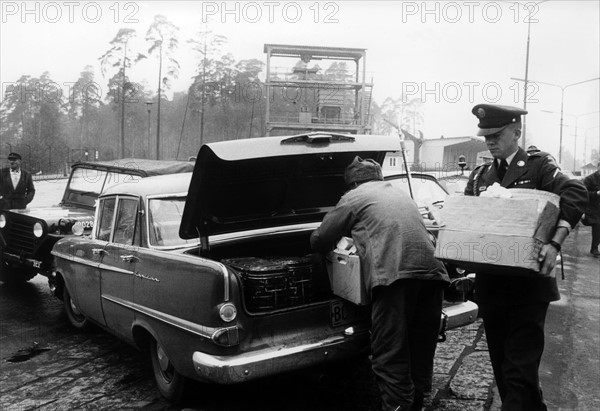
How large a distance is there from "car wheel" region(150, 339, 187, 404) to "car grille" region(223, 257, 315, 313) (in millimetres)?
789

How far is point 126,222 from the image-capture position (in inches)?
202

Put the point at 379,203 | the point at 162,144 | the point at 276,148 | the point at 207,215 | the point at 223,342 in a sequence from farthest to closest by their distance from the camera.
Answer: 1. the point at 162,144
2. the point at 207,215
3. the point at 276,148
4. the point at 379,203
5. the point at 223,342

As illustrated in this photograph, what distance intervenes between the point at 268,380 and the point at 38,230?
4668mm

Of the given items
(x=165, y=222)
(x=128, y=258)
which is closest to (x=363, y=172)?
(x=165, y=222)

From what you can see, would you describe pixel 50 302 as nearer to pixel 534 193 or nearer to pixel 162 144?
pixel 534 193

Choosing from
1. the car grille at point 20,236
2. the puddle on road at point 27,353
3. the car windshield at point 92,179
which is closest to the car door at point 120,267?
the puddle on road at point 27,353

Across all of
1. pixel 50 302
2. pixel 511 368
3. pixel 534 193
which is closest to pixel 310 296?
pixel 511 368

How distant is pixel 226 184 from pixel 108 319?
1.63 metres

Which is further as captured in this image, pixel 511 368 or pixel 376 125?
pixel 376 125

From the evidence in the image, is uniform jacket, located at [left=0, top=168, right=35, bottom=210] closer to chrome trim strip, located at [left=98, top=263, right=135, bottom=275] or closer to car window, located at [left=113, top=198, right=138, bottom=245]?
car window, located at [left=113, top=198, right=138, bottom=245]

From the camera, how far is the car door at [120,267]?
4.58 meters

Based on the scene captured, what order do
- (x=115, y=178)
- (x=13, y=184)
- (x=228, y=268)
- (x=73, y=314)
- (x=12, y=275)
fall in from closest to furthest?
(x=228, y=268)
(x=73, y=314)
(x=115, y=178)
(x=12, y=275)
(x=13, y=184)

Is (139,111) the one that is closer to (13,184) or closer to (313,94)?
(313,94)

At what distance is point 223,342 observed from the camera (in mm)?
3615
